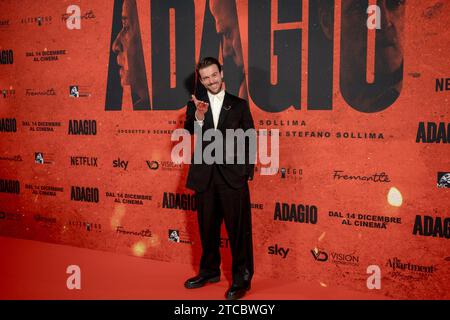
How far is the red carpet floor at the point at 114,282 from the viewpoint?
8.98 feet

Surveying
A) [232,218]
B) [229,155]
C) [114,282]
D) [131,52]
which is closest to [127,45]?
[131,52]

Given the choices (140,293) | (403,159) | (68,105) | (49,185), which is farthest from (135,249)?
(403,159)

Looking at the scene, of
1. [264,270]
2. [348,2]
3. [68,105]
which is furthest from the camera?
[68,105]

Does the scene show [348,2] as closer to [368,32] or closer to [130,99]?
[368,32]

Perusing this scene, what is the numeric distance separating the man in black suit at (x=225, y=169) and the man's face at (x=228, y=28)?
1.71ft

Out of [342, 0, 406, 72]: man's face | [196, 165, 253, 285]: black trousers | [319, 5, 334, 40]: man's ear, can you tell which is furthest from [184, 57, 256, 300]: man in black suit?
[342, 0, 406, 72]: man's face

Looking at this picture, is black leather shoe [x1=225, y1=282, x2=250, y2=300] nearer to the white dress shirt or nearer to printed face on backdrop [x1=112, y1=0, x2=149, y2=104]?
the white dress shirt

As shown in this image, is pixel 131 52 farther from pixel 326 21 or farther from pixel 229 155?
pixel 326 21

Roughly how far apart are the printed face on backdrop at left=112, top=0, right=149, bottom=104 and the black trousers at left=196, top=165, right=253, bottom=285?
4.02 ft

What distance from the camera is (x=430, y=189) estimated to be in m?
2.53

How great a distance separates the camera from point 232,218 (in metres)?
2.63

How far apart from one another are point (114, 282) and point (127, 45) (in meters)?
1.98

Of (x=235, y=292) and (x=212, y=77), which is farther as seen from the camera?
(x=235, y=292)
